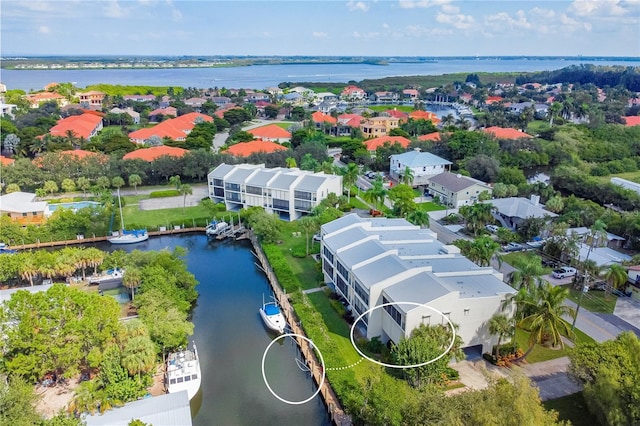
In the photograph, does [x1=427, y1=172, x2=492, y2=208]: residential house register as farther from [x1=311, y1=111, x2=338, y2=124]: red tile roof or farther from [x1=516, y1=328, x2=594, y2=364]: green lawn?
[x1=311, y1=111, x2=338, y2=124]: red tile roof

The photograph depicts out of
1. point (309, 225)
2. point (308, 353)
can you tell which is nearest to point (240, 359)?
point (308, 353)

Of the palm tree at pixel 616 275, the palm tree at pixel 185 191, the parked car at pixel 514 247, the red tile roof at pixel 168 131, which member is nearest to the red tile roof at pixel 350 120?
the red tile roof at pixel 168 131

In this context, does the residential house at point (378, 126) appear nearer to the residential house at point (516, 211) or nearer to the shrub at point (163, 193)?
the shrub at point (163, 193)

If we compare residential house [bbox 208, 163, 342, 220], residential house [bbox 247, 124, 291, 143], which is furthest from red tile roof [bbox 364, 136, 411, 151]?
residential house [bbox 208, 163, 342, 220]

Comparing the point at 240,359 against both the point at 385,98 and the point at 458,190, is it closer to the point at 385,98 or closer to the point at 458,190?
the point at 458,190

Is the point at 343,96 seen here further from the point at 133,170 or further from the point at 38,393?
the point at 38,393

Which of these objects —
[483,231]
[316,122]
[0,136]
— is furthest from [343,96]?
[483,231]
